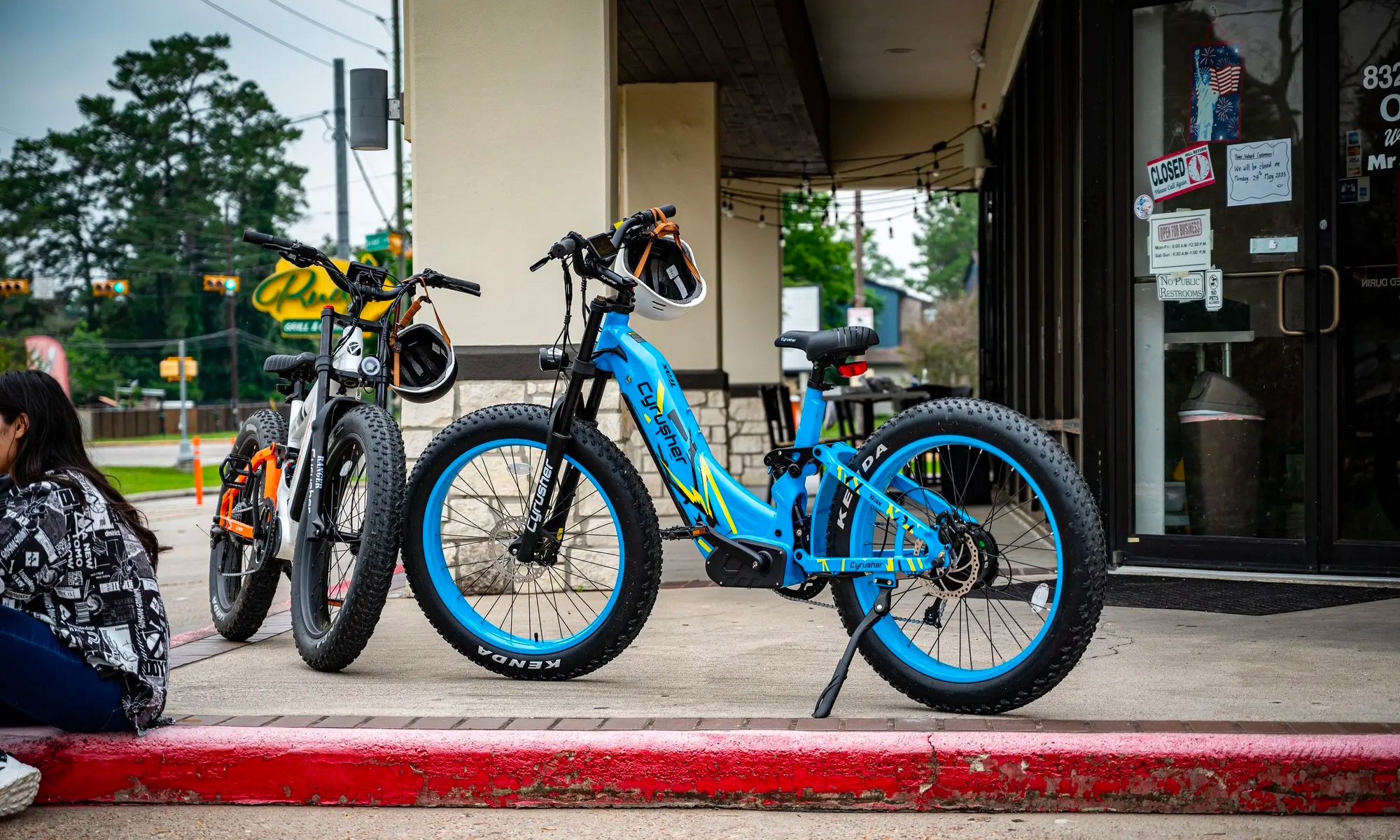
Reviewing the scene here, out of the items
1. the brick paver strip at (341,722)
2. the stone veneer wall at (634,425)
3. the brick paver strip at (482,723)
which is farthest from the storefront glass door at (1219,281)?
the brick paver strip at (341,722)

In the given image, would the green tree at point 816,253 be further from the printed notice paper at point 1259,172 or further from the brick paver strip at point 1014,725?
the brick paver strip at point 1014,725

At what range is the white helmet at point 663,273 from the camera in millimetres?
3963

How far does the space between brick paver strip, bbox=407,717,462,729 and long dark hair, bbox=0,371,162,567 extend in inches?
35.6

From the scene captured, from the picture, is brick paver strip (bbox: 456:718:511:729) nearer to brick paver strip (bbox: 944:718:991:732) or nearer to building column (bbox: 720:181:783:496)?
brick paver strip (bbox: 944:718:991:732)

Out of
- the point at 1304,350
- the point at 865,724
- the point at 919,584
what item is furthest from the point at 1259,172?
the point at 865,724

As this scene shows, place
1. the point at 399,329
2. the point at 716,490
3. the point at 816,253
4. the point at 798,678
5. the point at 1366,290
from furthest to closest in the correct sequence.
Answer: the point at 816,253 → the point at 1366,290 → the point at 399,329 → the point at 798,678 → the point at 716,490

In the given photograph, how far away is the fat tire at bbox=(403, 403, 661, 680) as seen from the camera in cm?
389

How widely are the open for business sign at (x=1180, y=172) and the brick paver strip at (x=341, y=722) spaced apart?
450 cm

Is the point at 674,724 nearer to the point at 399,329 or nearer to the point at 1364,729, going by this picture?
the point at 1364,729

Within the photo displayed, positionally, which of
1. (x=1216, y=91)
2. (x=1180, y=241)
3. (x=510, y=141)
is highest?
(x=1216, y=91)

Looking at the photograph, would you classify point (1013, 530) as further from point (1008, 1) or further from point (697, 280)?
point (1008, 1)

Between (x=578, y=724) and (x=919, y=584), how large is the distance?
39.3 inches

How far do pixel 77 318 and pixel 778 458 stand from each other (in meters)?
75.4

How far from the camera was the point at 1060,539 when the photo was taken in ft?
10.8
